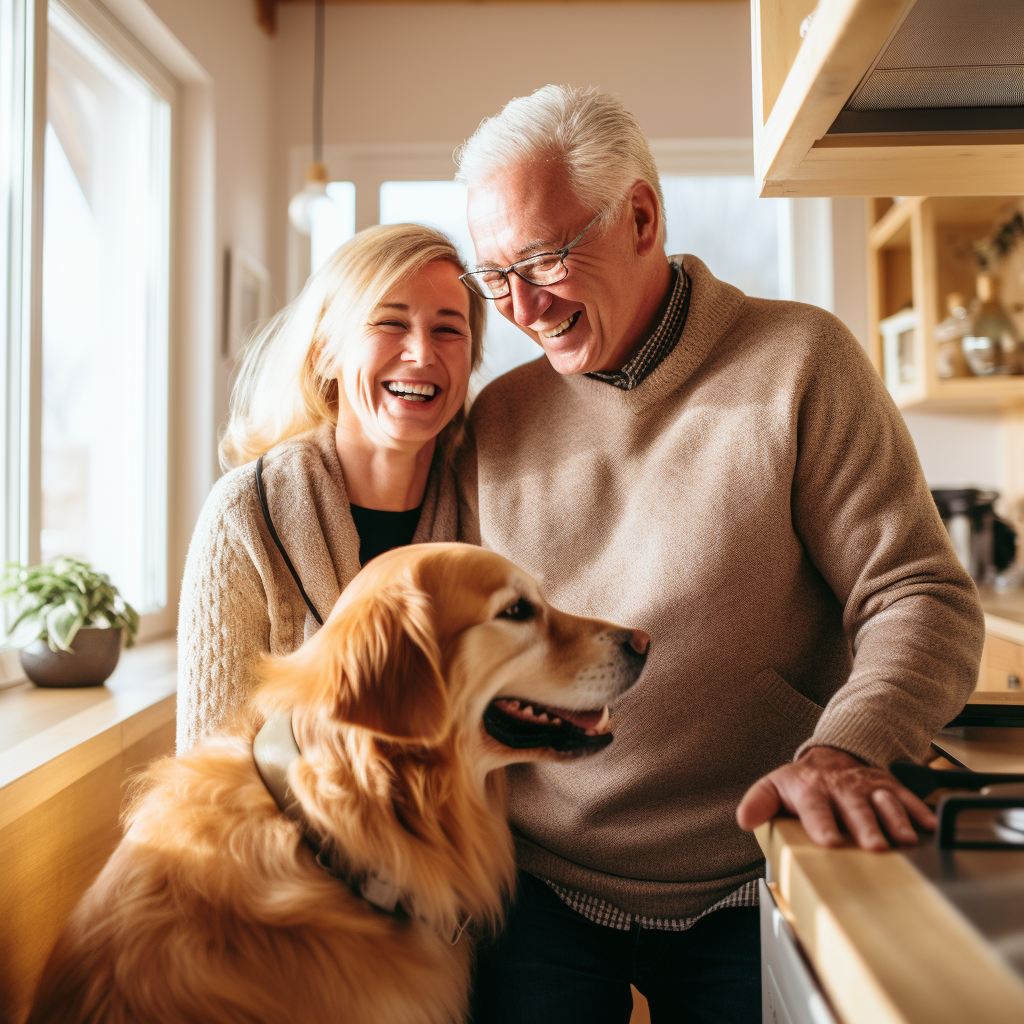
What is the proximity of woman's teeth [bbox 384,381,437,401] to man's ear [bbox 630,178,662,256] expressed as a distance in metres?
0.37

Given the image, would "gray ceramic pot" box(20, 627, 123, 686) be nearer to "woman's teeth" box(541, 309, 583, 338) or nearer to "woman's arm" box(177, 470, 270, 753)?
"woman's arm" box(177, 470, 270, 753)

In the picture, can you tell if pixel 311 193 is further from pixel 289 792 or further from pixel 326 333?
pixel 289 792

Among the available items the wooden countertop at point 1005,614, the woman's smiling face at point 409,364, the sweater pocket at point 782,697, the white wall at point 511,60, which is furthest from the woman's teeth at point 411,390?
the white wall at point 511,60

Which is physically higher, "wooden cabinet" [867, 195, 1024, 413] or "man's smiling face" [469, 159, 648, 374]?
"wooden cabinet" [867, 195, 1024, 413]

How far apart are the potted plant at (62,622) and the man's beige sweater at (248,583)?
2.04ft

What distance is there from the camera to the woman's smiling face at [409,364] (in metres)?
1.30

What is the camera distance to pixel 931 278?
288 centimetres

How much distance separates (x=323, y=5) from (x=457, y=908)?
3.37m

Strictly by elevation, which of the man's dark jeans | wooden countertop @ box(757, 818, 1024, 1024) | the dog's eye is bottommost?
the man's dark jeans

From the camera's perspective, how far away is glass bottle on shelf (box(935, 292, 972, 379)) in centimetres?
281

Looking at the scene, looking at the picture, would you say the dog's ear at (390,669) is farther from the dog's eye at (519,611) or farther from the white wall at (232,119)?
the white wall at (232,119)

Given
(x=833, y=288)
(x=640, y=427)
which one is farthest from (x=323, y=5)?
(x=640, y=427)

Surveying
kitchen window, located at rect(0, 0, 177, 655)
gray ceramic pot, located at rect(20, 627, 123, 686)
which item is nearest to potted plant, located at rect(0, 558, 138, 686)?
gray ceramic pot, located at rect(20, 627, 123, 686)

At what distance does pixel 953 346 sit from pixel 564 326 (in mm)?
2113
